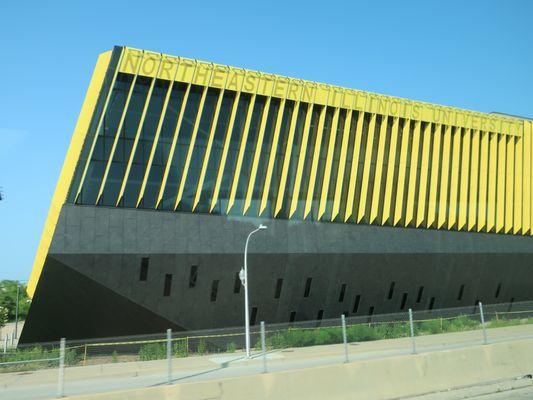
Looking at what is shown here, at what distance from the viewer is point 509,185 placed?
131ft

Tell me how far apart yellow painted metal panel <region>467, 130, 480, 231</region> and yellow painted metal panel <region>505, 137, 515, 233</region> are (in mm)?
3281

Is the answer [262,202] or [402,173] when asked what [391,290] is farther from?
[262,202]

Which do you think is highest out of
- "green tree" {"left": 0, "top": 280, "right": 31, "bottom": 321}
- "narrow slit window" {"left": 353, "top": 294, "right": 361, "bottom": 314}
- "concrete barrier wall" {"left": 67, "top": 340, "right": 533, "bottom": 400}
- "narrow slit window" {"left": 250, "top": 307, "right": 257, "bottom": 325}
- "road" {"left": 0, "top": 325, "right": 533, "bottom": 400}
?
"green tree" {"left": 0, "top": 280, "right": 31, "bottom": 321}

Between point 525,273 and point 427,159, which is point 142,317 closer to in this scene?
point 427,159

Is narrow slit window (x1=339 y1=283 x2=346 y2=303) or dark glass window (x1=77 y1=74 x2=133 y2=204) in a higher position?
dark glass window (x1=77 y1=74 x2=133 y2=204)

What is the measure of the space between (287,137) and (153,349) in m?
15.5

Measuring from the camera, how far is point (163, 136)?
2909 centimetres

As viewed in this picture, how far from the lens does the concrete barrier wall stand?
31.9 ft

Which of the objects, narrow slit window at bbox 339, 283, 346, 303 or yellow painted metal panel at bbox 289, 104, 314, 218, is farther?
narrow slit window at bbox 339, 283, 346, 303

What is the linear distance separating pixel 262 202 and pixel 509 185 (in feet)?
70.3

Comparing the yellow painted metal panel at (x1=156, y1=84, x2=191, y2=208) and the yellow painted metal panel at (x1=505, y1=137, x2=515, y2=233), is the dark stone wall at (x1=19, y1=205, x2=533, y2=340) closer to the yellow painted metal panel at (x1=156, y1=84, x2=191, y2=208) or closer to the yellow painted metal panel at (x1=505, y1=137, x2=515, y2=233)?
the yellow painted metal panel at (x1=156, y1=84, x2=191, y2=208)

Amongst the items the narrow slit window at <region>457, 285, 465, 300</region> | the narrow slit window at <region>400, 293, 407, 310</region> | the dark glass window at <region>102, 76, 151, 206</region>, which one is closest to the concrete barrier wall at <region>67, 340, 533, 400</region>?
the dark glass window at <region>102, 76, 151, 206</region>

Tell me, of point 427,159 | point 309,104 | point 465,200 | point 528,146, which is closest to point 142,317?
point 309,104

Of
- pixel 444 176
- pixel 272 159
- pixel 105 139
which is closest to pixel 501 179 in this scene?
pixel 444 176
